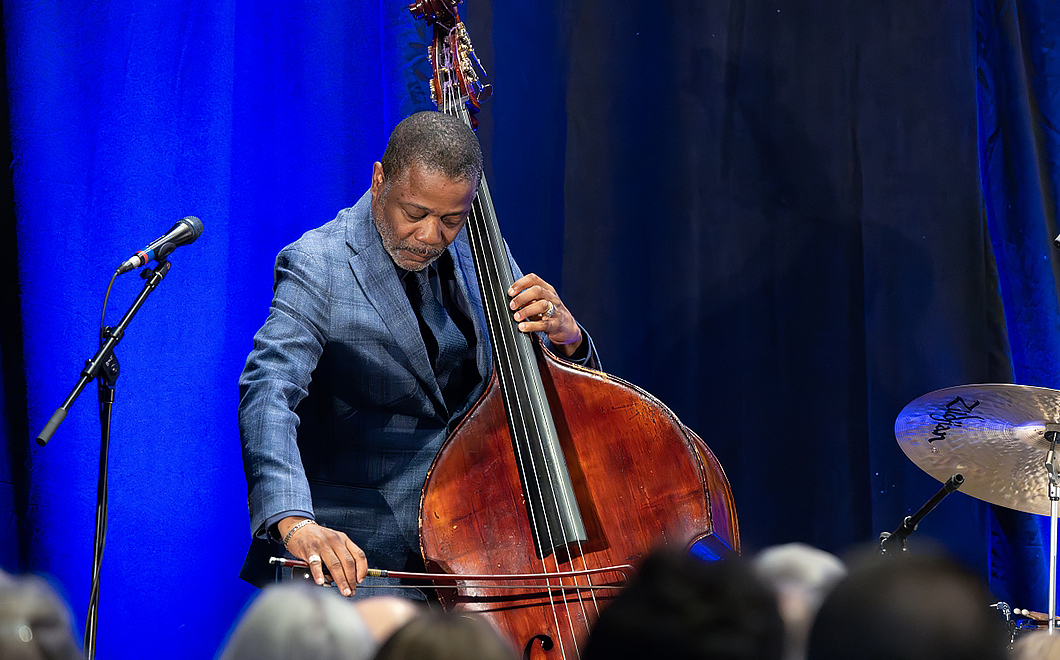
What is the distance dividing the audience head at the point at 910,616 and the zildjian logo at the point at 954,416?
1.64m

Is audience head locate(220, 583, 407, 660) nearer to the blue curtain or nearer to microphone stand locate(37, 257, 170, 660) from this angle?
microphone stand locate(37, 257, 170, 660)

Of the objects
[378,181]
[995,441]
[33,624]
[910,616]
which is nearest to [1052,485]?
[995,441]

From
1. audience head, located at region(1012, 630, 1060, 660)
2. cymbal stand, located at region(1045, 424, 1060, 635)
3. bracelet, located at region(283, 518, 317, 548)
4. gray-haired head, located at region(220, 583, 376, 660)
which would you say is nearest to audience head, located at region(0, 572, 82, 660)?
gray-haired head, located at region(220, 583, 376, 660)

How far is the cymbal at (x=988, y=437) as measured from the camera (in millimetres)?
1849

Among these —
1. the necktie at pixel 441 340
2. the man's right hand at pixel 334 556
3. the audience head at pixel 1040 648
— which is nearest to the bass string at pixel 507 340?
the necktie at pixel 441 340

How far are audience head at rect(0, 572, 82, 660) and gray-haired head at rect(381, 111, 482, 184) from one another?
1395 millimetres

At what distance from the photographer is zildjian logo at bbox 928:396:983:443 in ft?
6.17

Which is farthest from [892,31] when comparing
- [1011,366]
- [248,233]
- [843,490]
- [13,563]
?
[13,563]

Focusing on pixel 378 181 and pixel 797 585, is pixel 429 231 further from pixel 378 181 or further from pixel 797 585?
pixel 797 585

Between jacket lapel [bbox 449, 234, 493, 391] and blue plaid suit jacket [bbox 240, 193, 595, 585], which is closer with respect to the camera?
blue plaid suit jacket [bbox 240, 193, 595, 585]

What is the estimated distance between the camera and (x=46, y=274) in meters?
2.21

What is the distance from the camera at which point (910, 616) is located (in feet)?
1.16

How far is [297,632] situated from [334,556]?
0.91 metres

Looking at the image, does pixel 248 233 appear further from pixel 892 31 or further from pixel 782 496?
pixel 892 31
